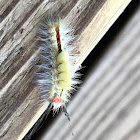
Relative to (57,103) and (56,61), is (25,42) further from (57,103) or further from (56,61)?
(57,103)

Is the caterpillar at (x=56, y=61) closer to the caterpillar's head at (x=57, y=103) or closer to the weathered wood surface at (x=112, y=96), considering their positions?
the caterpillar's head at (x=57, y=103)

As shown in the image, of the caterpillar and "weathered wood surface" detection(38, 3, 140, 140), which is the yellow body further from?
"weathered wood surface" detection(38, 3, 140, 140)

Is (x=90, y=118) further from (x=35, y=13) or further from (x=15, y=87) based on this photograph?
(x=35, y=13)

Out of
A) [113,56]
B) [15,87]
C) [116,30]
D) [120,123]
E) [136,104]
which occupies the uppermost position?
[116,30]

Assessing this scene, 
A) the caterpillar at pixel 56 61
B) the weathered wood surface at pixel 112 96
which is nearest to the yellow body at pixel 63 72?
the caterpillar at pixel 56 61

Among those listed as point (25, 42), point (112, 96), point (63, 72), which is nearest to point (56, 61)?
point (63, 72)

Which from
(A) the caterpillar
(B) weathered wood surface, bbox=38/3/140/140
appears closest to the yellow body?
(A) the caterpillar

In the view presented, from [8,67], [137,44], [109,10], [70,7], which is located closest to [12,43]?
[8,67]
